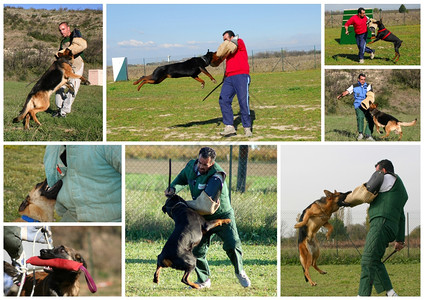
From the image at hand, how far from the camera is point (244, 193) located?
386 inches

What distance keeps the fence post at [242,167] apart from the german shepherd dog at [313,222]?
2245 mm

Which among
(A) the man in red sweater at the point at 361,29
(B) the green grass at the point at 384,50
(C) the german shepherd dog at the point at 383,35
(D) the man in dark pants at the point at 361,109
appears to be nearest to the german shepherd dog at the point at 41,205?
(D) the man in dark pants at the point at 361,109

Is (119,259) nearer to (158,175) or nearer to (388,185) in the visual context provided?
(158,175)

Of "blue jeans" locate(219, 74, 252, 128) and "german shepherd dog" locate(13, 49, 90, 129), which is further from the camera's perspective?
"german shepherd dog" locate(13, 49, 90, 129)

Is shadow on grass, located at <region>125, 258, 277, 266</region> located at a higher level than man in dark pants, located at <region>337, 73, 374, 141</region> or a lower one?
lower

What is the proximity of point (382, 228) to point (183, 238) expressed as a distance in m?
2.40

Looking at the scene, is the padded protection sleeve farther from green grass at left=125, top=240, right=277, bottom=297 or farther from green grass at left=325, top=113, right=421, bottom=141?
green grass at left=325, top=113, right=421, bottom=141

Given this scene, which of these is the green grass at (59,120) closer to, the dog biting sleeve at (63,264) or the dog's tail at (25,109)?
the dog's tail at (25,109)

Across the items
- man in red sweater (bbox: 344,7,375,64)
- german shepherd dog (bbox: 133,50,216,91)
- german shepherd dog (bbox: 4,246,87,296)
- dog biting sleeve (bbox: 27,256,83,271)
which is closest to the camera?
dog biting sleeve (bbox: 27,256,83,271)

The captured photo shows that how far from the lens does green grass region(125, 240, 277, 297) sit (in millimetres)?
7746

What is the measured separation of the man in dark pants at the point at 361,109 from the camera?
977 cm

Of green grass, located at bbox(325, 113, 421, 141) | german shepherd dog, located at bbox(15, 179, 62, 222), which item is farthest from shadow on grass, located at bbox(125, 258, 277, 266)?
green grass, located at bbox(325, 113, 421, 141)

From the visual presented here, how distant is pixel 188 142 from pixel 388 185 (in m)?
2.86

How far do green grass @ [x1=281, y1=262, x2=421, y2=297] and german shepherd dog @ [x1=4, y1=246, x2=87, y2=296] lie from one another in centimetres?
272
